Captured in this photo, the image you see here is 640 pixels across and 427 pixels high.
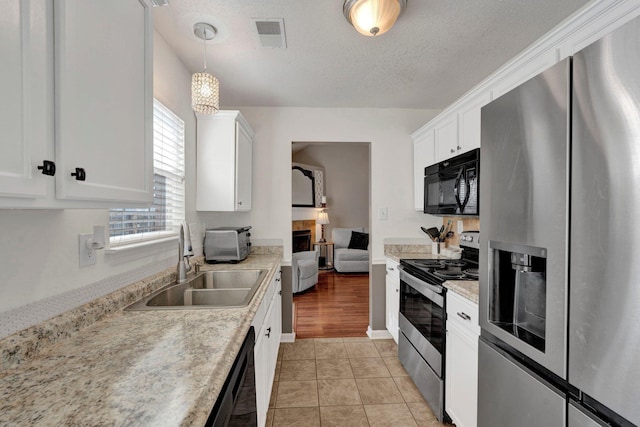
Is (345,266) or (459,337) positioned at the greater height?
(459,337)

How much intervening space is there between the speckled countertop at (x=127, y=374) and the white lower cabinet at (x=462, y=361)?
1.12 meters

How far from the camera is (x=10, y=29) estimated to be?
23.1 inches

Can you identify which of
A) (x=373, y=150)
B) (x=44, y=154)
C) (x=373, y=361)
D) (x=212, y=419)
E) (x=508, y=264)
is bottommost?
(x=373, y=361)

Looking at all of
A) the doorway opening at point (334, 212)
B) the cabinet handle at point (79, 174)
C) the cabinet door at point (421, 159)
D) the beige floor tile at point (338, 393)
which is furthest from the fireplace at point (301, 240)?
the cabinet handle at point (79, 174)

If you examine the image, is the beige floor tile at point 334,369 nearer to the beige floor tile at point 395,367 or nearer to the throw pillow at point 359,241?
the beige floor tile at point 395,367

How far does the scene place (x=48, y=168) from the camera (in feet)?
2.13

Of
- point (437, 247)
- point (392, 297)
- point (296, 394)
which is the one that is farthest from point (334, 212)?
point (296, 394)

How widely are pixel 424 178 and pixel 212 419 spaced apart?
2.53m

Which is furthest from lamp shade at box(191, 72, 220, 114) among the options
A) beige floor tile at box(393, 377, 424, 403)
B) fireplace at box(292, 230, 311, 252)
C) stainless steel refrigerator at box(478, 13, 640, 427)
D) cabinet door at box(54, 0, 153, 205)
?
fireplace at box(292, 230, 311, 252)

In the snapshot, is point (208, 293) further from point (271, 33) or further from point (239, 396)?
point (271, 33)

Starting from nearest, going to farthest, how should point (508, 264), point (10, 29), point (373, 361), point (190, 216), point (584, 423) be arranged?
point (10, 29) < point (584, 423) < point (508, 264) < point (190, 216) < point (373, 361)

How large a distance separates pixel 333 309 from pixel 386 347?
3.83 feet

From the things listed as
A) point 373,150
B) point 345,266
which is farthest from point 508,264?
point 345,266

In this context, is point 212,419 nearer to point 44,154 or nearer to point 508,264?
point 44,154
